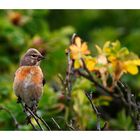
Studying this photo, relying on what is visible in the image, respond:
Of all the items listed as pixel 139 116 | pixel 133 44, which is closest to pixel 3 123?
pixel 133 44

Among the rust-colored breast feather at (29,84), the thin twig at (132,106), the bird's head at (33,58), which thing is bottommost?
the thin twig at (132,106)

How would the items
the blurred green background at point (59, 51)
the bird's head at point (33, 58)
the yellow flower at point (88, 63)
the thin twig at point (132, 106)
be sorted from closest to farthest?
the thin twig at point (132, 106), the yellow flower at point (88, 63), the bird's head at point (33, 58), the blurred green background at point (59, 51)

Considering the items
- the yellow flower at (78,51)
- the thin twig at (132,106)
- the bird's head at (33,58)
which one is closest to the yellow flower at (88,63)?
the yellow flower at (78,51)

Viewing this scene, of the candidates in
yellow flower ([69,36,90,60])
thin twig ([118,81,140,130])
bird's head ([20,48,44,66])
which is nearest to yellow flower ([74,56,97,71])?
yellow flower ([69,36,90,60])

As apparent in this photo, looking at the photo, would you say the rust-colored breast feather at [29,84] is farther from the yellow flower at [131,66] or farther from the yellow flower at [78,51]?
the yellow flower at [131,66]

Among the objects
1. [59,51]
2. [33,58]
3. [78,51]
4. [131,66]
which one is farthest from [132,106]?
[59,51]

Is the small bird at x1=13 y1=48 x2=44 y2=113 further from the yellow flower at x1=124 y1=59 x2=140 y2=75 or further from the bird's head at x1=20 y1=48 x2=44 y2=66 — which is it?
the yellow flower at x1=124 y1=59 x2=140 y2=75
